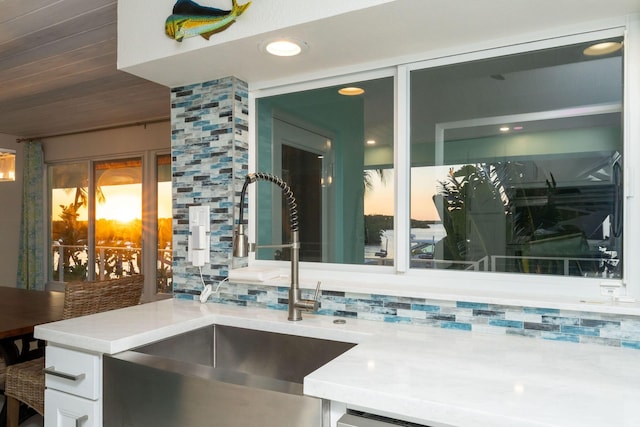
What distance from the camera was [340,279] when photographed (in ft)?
6.42

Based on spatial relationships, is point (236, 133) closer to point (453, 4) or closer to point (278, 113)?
point (278, 113)

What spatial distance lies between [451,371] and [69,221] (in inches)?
242

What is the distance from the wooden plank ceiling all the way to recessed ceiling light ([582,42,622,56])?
6.68ft

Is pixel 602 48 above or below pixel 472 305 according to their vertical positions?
above

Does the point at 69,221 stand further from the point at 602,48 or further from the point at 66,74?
the point at 602,48

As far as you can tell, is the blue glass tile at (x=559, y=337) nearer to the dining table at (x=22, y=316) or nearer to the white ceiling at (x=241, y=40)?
the white ceiling at (x=241, y=40)

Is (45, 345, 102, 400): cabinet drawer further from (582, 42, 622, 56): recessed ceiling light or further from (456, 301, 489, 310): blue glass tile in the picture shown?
(582, 42, 622, 56): recessed ceiling light

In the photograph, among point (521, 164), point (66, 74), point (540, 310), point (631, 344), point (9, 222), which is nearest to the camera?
point (631, 344)

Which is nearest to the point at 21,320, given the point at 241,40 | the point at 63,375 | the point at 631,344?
the point at 63,375

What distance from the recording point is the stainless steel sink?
1.14 meters

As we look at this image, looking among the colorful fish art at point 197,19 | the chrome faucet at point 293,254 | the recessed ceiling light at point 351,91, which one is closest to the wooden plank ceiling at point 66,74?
the colorful fish art at point 197,19

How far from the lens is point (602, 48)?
61.1 inches

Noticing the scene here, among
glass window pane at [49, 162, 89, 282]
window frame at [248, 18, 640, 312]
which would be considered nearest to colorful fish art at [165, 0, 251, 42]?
window frame at [248, 18, 640, 312]

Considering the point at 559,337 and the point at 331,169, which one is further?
the point at 331,169
